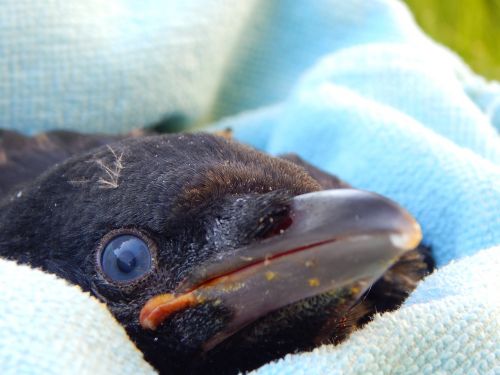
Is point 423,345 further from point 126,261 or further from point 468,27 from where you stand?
point 468,27

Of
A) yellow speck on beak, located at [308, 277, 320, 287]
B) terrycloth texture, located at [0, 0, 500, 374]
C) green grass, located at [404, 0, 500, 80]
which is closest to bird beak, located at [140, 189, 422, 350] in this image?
yellow speck on beak, located at [308, 277, 320, 287]

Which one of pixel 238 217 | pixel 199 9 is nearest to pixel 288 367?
pixel 238 217

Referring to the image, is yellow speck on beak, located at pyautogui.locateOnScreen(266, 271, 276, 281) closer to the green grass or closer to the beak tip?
the beak tip

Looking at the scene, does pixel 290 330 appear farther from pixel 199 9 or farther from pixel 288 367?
pixel 199 9

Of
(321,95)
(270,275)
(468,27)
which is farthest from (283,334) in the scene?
(468,27)

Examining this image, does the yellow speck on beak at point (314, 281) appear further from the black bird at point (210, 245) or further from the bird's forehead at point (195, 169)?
the bird's forehead at point (195, 169)
